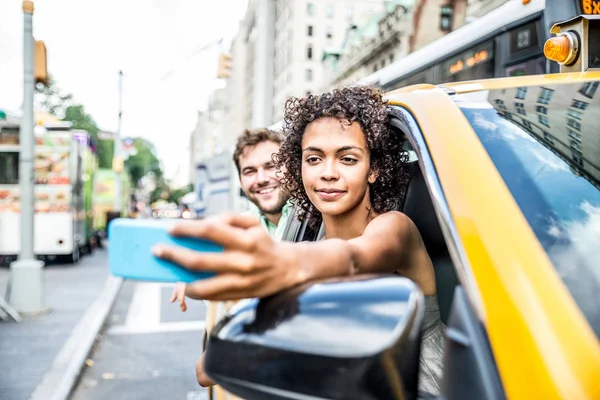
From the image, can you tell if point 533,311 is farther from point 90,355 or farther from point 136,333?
point 136,333

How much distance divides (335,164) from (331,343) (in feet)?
3.02

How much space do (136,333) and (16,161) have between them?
938 centimetres

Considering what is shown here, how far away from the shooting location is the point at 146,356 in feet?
21.3

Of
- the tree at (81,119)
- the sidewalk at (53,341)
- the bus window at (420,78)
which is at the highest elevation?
the tree at (81,119)

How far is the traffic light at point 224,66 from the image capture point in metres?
14.8

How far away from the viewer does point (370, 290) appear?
951 millimetres

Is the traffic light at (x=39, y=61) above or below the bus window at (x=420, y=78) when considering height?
above

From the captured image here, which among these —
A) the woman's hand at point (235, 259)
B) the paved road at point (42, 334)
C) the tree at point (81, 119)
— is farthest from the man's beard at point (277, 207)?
the tree at point (81, 119)

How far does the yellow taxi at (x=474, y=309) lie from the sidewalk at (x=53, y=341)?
14.6 ft

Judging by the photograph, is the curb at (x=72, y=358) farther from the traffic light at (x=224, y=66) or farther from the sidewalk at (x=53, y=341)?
the traffic light at (x=224, y=66)

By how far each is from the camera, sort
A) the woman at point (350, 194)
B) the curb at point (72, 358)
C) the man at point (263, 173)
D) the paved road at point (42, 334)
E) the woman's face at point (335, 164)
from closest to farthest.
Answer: the woman at point (350, 194) < the woman's face at point (335, 164) < the man at point (263, 173) < the curb at point (72, 358) < the paved road at point (42, 334)

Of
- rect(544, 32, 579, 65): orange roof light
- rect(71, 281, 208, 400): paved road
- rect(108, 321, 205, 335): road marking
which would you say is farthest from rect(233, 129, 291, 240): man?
rect(108, 321, 205, 335): road marking

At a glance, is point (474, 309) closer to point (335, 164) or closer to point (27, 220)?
point (335, 164)

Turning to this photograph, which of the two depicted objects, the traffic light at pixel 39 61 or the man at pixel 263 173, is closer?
the man at pixel 263 173
